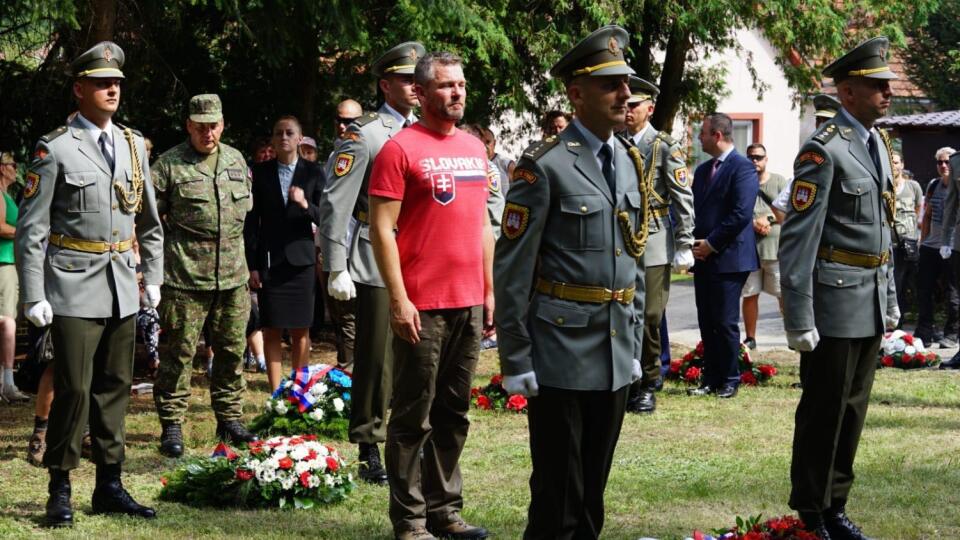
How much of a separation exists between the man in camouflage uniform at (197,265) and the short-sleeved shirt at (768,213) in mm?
6801

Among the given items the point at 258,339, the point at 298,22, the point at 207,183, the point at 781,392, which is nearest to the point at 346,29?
the point at 298,22

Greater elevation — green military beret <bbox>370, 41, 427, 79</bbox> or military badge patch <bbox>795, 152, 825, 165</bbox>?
green military beret <bbox>370, 41, 427, 79</bbox>

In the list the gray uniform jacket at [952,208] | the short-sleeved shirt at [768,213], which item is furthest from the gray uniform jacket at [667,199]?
the short-sleeved shirt at [768,213]

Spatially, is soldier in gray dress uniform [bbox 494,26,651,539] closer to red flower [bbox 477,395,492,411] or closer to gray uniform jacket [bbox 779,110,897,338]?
gray uniform jacket [bbox 779,110,897,338]

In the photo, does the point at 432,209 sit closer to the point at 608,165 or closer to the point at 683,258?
the point at 608,165

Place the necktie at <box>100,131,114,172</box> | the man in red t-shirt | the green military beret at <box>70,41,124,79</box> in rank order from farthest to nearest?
1. the necktie at <box>100,131,114,172</box>
2. the green military beret at <box>70,41,124,79</box>
3. the man in red t-shirt

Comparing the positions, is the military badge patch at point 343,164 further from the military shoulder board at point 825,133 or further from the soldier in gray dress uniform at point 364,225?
the military shoulder board at point 825,133

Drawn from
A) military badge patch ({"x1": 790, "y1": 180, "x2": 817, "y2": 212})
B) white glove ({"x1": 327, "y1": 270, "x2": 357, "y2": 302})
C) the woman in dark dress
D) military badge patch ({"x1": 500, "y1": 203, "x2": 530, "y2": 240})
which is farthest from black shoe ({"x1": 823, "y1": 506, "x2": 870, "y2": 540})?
the woman in dark dress

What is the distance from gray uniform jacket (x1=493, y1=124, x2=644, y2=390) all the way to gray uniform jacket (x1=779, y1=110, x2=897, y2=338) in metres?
1.22

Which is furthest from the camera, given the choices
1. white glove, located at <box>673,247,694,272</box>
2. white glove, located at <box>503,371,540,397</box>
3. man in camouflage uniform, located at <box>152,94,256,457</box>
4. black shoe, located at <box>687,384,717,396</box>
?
black shoe, located at <box>687,384,717,396</box>

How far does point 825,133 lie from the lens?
600 centimetres

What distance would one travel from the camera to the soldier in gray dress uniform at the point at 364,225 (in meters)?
7.01

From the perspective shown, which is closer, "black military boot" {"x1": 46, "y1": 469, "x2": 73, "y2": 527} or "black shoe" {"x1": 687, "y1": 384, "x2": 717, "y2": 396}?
"black military boot" {"x1": 46, "y1": 469, "x2": 73, "y2": 527}

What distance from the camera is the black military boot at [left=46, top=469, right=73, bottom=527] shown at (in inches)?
264
